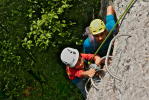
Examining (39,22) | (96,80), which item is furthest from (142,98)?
(39,22)

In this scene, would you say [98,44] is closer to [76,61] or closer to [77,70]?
[76,61]

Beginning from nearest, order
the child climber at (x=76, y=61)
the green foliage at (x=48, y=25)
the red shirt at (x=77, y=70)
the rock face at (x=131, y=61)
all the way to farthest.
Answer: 1. the rock face at (x=131, y=61)
2. the child climber at (x=76, y=61)
3. the red shirt at (x=77, y=70)
4. the green foliage at (x=48, y=25)

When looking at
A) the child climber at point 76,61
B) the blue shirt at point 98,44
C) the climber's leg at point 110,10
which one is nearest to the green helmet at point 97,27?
Answer: the blue shirt at point 98,44

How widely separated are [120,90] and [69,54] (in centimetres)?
244

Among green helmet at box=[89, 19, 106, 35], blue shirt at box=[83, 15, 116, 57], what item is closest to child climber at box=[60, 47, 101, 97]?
blue shirt at box=[83, 15, 116, 57]

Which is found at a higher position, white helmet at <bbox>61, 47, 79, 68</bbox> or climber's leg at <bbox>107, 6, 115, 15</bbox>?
climber's leg at <bbox>107, 6, 115, 15</bbox>

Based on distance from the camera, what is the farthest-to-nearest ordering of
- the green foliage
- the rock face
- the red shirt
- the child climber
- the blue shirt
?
the green foliage < the red shirt < the child climber < the blue shirt < the rock face

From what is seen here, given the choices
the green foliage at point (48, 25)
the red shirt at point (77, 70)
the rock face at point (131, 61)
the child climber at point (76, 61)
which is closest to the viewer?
the rock face at point (131, 61)

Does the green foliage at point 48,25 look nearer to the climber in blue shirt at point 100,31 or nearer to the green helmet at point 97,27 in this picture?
the climber in blue shirt at point 100,31

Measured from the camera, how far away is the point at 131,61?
654cm

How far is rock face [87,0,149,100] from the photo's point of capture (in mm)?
6012

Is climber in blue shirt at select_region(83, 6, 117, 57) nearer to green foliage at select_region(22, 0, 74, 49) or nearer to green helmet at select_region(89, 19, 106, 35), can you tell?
green helmet at select_region(89, 19, 106, 35)

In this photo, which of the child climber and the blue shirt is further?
the child climber

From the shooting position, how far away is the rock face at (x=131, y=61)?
19.7ft
